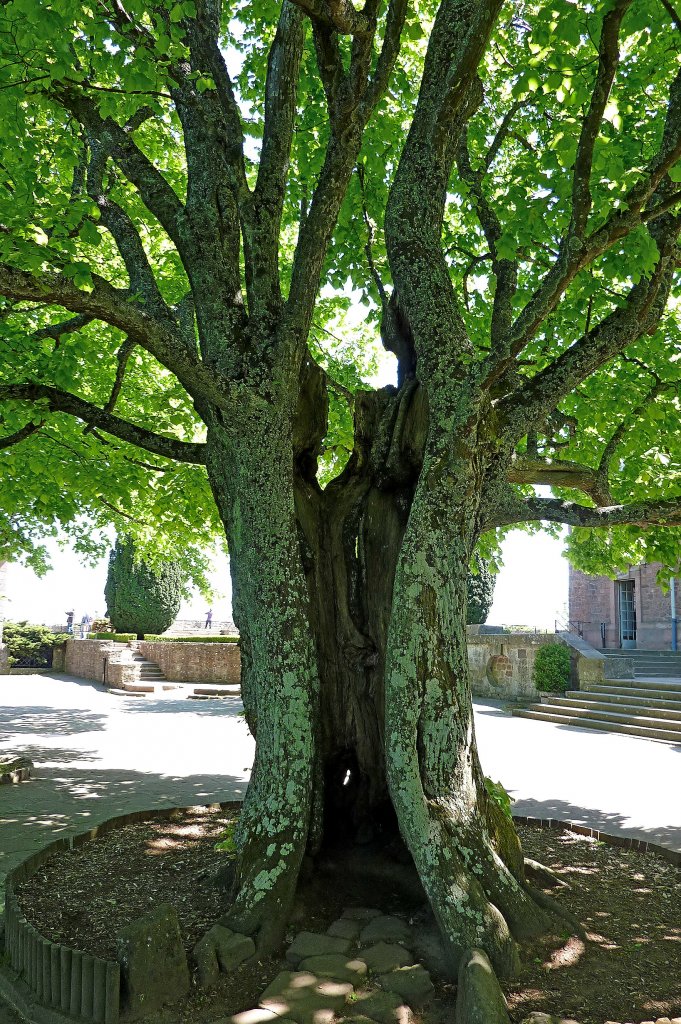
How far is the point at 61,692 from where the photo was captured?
848 inches

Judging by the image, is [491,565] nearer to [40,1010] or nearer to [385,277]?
[385,277]

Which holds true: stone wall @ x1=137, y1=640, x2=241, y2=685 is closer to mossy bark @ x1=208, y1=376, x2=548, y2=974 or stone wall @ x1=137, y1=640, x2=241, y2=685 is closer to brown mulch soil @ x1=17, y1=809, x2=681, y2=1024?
brown mulch soil @ x1=17, y1=809, x2=681, y2=1024

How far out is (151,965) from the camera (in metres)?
3.58

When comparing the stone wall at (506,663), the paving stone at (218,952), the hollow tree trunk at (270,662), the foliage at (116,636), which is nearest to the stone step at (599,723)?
the stone wall at (506,663)

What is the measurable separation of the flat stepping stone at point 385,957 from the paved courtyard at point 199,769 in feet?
4.88

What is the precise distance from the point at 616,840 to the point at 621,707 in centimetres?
996

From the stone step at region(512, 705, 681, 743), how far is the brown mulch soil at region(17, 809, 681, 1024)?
818cm

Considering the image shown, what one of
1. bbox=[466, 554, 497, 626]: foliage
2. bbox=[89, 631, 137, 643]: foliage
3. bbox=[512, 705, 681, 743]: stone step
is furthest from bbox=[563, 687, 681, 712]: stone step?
bbox=[89, 631, 137, 643]: foliage

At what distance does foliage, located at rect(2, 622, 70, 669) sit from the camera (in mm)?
27891

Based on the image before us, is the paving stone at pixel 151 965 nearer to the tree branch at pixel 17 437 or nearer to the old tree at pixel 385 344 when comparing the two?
the old tree at pixel 385 344

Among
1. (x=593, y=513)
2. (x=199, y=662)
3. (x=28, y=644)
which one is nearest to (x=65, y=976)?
(x=593, y=513)

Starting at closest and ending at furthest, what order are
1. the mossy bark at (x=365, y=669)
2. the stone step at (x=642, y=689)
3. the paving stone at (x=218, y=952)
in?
the paving stone at (x=218, y=952)
the mossy bark at (x=365, y=669)
the stone step at (x=642, y=689)

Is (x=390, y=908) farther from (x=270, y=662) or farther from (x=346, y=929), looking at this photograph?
(x=270, y=662)

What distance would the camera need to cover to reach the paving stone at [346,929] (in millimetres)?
4152
